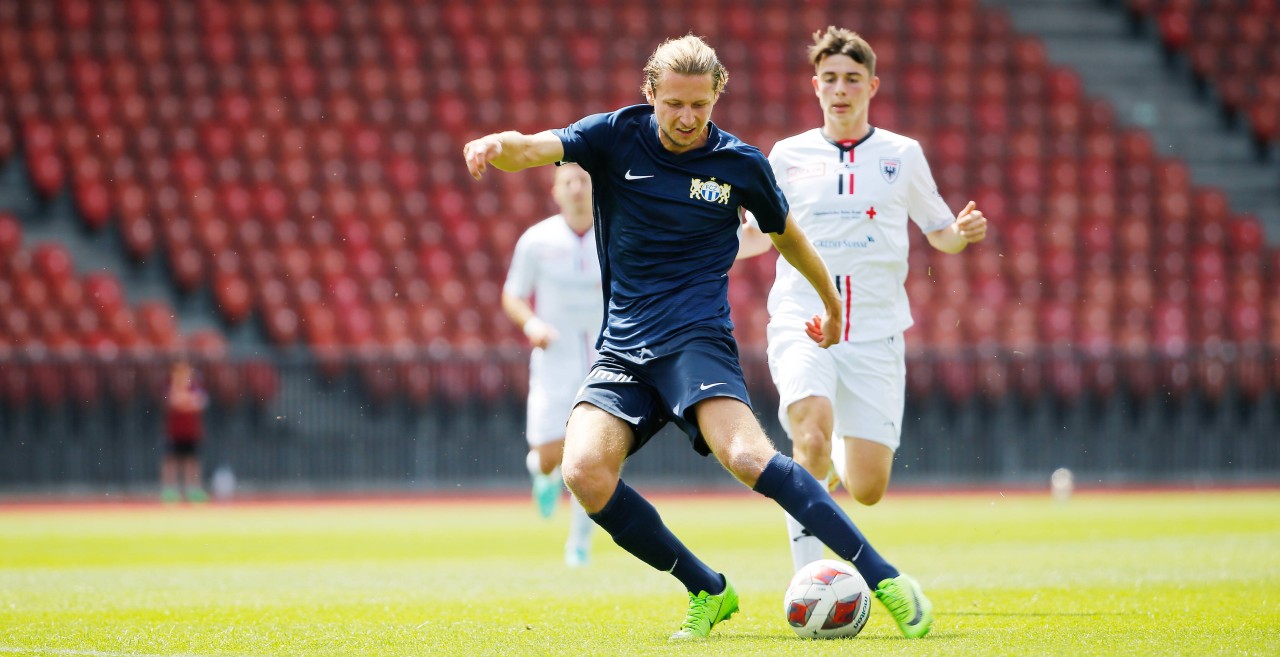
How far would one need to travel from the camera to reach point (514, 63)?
24891mm

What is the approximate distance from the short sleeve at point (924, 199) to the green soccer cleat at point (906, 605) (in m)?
2.51

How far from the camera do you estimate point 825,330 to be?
6.28 m

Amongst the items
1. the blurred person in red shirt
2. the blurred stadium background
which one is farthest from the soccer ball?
the blurred person in red shirt

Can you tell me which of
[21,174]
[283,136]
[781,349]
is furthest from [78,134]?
[781,349]

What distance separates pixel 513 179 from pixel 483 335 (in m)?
3.97

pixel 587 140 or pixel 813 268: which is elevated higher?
pixel 587 140

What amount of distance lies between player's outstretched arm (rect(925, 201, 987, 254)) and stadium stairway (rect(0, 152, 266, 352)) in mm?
14527

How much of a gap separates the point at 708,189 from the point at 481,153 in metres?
1.01

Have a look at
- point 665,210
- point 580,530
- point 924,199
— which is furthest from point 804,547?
point 580,530

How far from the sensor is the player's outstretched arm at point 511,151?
18.0ft

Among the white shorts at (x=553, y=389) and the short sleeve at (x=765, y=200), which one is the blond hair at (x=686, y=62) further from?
the white shorts at (x=553, y=389)

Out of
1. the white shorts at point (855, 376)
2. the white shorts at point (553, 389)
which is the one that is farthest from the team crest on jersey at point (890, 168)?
the white shorts at point (553, 389)

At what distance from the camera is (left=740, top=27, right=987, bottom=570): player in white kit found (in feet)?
25.3

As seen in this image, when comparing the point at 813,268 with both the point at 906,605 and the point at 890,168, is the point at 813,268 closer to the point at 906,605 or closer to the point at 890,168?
the point at 906,605
